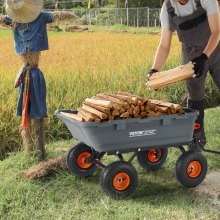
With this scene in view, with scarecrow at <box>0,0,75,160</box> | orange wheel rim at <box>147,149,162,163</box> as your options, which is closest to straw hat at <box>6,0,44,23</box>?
scarecrow at <box>0,0,75,160</box>

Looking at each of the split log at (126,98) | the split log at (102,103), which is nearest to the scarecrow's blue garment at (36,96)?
the split log at (102,103)

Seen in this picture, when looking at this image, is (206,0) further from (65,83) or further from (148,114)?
(65,83)

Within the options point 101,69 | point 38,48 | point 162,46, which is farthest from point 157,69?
point 101,69

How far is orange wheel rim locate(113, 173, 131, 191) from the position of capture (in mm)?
3792

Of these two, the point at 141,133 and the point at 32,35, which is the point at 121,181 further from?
the point at 32,35

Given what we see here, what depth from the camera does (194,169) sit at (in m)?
4.08

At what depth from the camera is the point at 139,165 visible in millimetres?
4648

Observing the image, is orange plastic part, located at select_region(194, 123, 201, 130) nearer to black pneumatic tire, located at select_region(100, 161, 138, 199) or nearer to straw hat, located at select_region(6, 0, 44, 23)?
black pneumatic tire, located at select_region(100, 161, 138, 199)

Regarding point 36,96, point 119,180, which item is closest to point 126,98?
point 119,180

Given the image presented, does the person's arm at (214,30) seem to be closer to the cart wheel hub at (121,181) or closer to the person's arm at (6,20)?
the cart wheel hub at (121,181)

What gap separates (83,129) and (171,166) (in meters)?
1.27

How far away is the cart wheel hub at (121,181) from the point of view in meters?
3.79

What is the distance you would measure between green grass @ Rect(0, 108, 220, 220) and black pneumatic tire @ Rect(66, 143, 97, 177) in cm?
6

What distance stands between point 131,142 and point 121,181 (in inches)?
12.3
